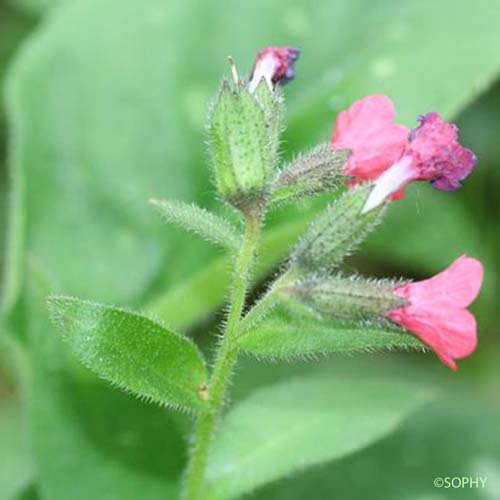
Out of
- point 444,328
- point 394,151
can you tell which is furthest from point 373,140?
point 444,328

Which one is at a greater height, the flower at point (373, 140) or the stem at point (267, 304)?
the flower at point (373, 140)

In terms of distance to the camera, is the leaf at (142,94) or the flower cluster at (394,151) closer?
the flower cluster at (394,151)

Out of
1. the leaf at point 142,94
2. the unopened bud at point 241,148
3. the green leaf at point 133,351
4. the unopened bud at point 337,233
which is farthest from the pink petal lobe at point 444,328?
the leaf at point 142,94

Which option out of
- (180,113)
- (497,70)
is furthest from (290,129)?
(497,70)

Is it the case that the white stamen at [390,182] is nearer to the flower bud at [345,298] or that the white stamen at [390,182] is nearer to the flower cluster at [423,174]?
the flower cluster at [423,174]

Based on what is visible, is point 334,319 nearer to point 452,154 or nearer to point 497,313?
point 452,154

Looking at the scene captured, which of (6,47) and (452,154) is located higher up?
(452,154)
